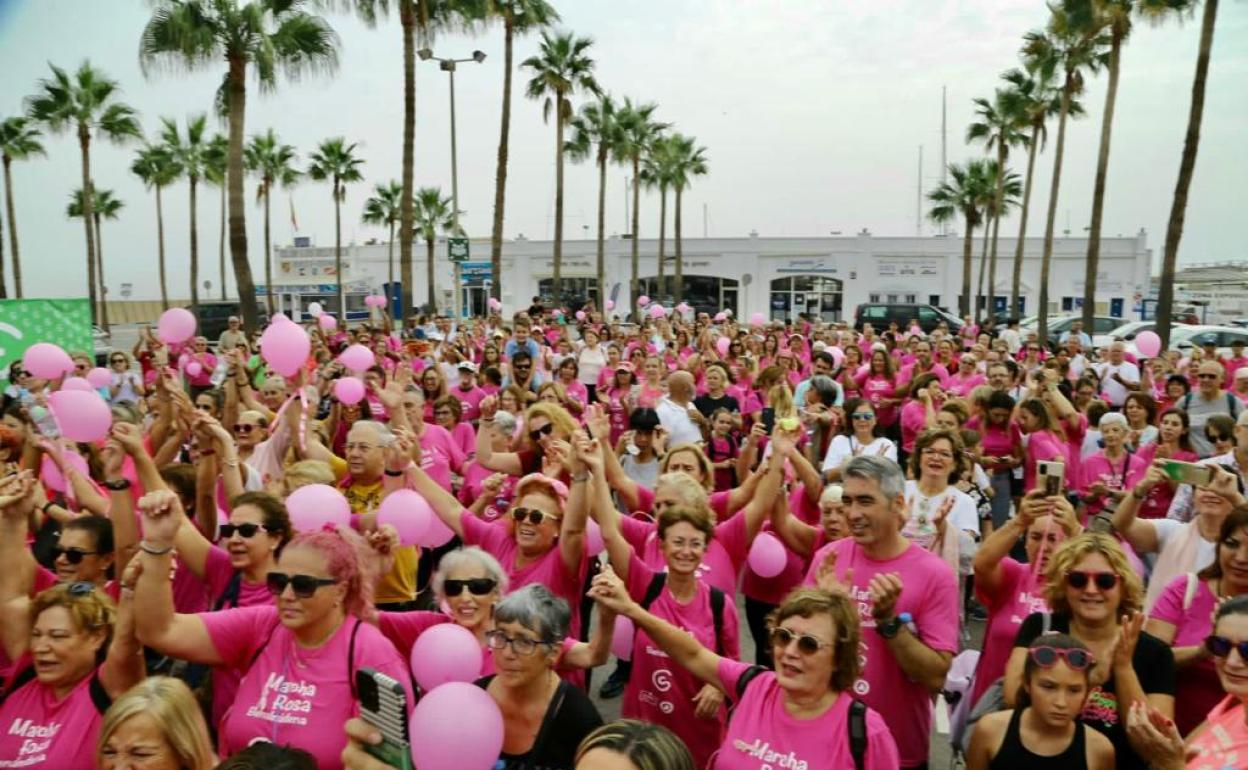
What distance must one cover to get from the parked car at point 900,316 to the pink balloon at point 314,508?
98.1 feet

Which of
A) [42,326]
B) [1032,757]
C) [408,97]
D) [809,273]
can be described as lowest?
[1032,757]

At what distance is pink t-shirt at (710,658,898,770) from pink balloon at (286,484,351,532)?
181 cm

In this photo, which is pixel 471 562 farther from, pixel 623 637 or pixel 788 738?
pixel 788 738

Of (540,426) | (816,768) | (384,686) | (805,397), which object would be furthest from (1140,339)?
(384,686)

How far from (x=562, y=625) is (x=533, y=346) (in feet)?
26.4

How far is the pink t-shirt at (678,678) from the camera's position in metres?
3.35

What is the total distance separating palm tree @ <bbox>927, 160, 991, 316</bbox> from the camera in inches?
1566

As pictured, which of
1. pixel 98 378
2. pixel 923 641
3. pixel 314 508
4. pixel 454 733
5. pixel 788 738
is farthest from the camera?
pixel 98 378

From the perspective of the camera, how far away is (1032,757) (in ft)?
8.71

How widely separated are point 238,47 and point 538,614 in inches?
737

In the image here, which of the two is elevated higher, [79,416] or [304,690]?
[79,416]

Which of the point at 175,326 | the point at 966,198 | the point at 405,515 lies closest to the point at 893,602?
the point at 405,515

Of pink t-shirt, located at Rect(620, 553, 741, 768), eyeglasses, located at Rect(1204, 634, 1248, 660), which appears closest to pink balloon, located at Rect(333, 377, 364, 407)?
pink t-shirt, located at Rect(620, 553, 741, 768)

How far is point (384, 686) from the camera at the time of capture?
7.27 feet
